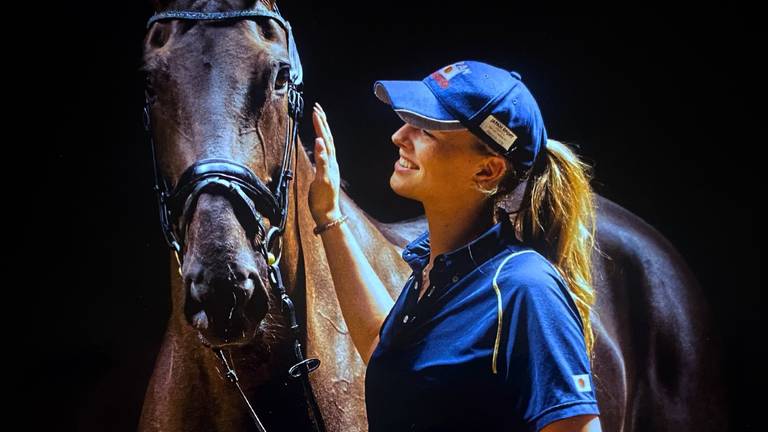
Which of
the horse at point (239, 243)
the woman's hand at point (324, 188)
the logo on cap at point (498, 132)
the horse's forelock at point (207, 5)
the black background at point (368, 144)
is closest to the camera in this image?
the logo on cap at point (498, 132)

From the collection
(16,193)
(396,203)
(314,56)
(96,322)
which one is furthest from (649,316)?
(16,193)

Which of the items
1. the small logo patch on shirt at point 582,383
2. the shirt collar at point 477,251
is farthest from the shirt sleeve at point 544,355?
the shirt collar at point 477,251

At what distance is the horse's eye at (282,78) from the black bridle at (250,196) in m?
0.02

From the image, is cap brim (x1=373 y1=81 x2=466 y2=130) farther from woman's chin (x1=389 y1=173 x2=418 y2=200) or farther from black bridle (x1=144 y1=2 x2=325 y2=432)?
black bridle (x1=144 y1=2 x2=325 y2=432)

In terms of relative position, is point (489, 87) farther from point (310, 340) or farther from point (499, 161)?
point (310, 340)

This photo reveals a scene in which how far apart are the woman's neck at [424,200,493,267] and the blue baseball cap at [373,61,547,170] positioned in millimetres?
137

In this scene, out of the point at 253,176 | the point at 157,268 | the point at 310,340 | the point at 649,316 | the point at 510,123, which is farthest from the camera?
the point at 649,316

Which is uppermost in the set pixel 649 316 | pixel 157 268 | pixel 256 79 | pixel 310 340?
pixel 256 79

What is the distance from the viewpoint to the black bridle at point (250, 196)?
1654mm

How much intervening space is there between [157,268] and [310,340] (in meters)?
0.47

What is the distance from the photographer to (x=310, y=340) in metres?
1.92

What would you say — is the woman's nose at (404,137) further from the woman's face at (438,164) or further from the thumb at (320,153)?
the thumb at (320,153)

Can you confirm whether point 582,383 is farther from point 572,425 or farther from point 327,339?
point 327,339

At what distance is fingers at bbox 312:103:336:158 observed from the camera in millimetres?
1929
